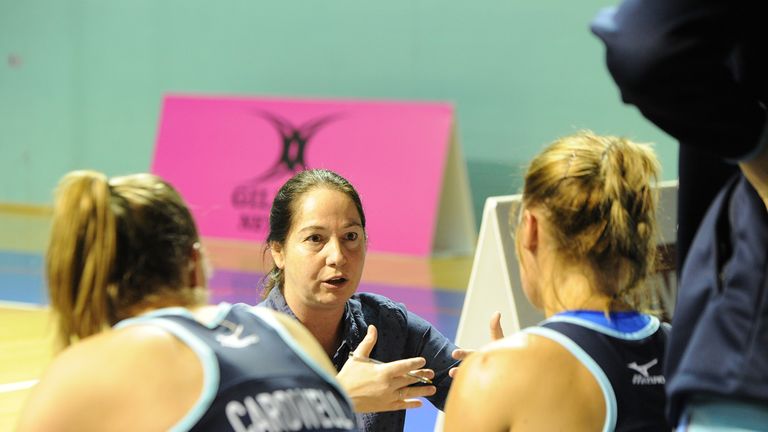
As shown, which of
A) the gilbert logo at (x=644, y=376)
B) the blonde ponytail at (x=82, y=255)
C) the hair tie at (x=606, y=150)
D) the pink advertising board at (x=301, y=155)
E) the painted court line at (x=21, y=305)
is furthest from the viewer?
the pink advertising board at (x=301, y=155)

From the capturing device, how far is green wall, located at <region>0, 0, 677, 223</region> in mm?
11594

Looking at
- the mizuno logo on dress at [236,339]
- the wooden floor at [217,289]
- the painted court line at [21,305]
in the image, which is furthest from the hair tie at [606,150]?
the painted court line at [21,305]

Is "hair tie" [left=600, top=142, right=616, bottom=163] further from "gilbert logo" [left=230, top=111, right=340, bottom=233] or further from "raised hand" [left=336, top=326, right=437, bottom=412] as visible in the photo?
"gilbert logo" [left=230, top=111, right=340, bottom=233]

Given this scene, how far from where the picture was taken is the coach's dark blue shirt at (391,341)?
9.96 ft

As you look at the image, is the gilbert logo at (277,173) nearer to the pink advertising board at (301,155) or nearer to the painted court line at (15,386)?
A: the pink advertising board at (301,155)

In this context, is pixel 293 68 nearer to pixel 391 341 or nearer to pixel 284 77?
pixel 284 77

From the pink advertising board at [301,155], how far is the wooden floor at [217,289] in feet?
1.11

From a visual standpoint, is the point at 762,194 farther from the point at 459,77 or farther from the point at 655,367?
the point at 459,77

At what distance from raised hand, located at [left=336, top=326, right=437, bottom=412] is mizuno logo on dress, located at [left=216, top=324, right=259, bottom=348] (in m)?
0.84

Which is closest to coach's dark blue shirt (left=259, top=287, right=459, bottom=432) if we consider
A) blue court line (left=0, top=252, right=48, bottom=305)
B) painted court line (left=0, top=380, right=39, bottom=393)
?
painted court line (left=0, top=380, right=39, bottom=393)

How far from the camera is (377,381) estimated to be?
102 inches

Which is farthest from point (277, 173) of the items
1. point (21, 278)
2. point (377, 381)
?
point (377, 381)

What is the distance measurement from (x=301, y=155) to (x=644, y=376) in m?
9.83

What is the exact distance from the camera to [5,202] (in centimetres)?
1463
